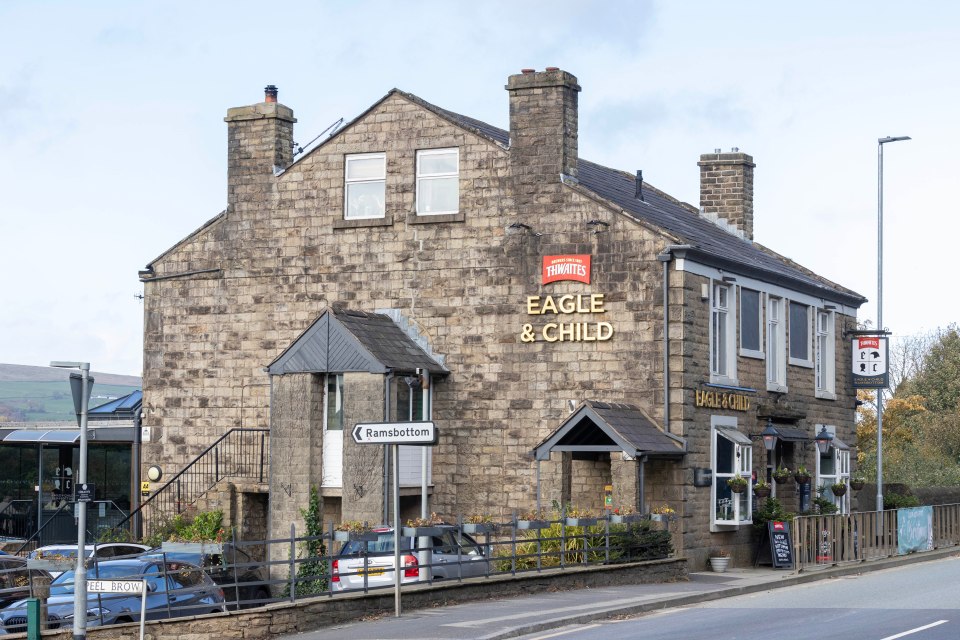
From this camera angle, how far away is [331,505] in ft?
96.1

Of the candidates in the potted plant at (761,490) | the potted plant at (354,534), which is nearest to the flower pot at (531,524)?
the potted plant at (354,534)

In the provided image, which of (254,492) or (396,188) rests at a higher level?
(396,188)

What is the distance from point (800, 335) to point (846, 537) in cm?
554

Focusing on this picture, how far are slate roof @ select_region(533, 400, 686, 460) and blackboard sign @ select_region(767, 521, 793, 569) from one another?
3.22 meters

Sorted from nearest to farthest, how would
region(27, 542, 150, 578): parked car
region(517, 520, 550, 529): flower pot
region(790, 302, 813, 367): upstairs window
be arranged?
region(27, 542, 150, 578): parked car
region(517, 520, 550, 529): flower pot
region(790, 302, 813, 367): upstairs window

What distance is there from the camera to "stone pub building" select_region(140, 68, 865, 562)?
1105 inches

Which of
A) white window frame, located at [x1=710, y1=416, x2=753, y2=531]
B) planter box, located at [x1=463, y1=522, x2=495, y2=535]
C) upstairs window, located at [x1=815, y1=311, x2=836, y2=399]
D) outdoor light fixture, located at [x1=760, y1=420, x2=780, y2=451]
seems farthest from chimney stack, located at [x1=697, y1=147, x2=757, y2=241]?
planter box, located at [x1=463, y1=522, x2=495, y2=535]

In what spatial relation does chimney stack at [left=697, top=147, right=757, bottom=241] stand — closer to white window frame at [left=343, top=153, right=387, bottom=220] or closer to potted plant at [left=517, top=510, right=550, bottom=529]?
white window frame at [left=343, top=153, right=387, bottom=220]

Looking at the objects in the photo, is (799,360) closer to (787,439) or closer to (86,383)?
(787,439)

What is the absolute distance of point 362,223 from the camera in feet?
101

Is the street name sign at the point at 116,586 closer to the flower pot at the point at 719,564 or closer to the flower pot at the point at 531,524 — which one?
the flower pot at the point at 531,524

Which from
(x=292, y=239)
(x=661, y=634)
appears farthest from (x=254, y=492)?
(x=661, y=634)

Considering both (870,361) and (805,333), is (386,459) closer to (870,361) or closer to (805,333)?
(805,333)

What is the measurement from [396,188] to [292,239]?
2696 millimetres
